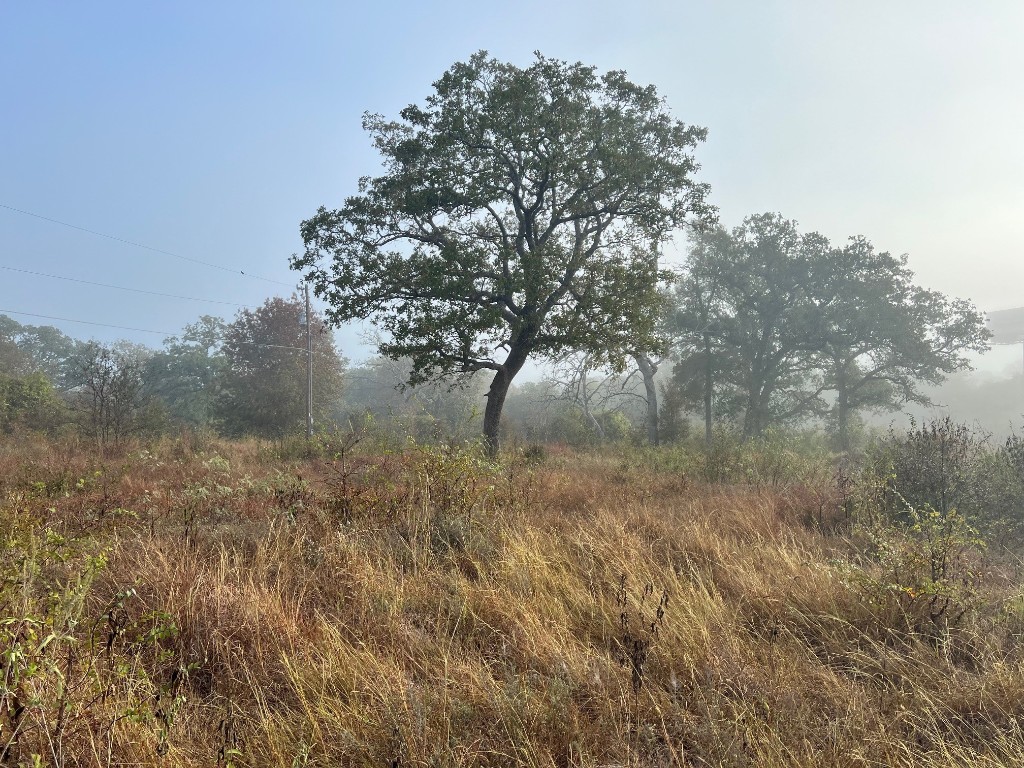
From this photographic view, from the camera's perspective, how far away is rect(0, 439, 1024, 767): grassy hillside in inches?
79.1

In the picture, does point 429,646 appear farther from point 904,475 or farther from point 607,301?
point 607,301

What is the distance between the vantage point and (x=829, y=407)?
3173 cm

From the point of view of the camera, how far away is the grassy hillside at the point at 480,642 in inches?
79.1

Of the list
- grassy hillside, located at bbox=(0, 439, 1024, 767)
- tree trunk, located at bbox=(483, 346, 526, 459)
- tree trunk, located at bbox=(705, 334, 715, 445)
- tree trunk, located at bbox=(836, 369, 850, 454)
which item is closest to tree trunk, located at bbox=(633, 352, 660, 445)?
tree trunk, located at bbox=(705, 334, 715, 445)

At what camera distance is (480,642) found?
9.46 ft

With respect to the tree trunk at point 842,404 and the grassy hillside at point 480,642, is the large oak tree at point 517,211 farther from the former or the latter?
the tree trunk at point 842,404

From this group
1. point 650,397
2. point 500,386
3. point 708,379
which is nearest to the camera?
point 500,386

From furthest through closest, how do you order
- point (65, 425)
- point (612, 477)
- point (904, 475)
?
point (65, 425), point (612, 477), point (904, 475)

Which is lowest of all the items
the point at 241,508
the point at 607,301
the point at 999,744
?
the point at 999,744

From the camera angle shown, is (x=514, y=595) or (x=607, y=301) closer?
(x=514, y=595)

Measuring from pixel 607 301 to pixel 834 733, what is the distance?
504 inches

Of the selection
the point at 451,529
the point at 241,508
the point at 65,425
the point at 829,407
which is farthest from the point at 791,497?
the point at 829,407

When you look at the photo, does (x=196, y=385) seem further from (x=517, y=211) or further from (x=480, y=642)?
(x=480, y=642)

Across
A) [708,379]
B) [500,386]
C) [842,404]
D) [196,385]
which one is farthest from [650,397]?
[196,385]
